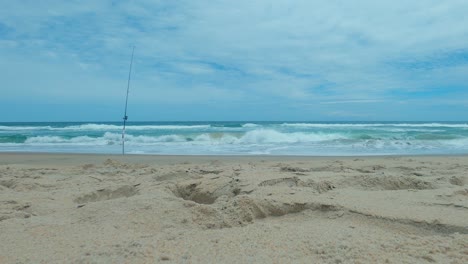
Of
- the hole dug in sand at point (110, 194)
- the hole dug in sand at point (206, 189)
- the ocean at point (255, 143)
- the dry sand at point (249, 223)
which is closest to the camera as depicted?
the dry sand at point (249, 223)

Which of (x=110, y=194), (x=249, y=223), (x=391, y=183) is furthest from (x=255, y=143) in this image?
(x=249, y=223)

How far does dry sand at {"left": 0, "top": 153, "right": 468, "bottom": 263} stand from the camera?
6.92 feet

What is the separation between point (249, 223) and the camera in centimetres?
277

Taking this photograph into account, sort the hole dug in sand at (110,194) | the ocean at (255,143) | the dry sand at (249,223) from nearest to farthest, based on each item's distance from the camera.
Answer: the dry sand at (249,223) → the hole dug in sand at (110,194) → the ocean at (255,143)

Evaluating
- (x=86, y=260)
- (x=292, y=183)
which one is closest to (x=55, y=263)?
(x=86, y=260)

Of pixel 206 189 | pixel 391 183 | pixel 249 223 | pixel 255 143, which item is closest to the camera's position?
pixel 249 223

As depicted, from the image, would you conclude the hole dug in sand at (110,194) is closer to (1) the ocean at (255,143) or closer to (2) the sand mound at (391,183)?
(2) the sand mound at (391,183)

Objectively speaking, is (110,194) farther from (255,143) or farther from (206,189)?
(255,143)

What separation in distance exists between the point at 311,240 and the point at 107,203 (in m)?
1.91

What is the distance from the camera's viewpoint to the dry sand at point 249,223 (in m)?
2.11

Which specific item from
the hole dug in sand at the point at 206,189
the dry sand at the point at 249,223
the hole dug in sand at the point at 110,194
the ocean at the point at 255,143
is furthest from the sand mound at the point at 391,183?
the ocean at the point at 255,143

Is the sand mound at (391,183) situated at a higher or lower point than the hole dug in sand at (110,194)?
higher

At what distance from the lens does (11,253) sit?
2188mm

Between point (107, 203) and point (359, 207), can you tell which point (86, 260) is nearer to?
point (107, 203)
